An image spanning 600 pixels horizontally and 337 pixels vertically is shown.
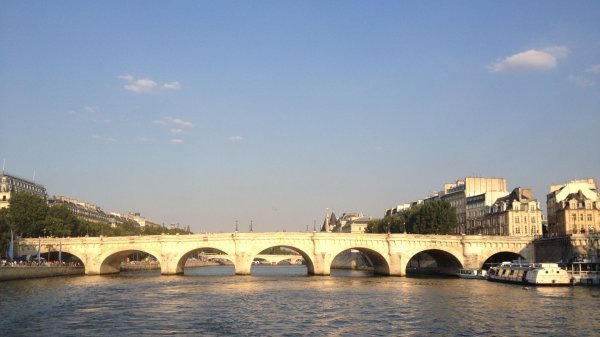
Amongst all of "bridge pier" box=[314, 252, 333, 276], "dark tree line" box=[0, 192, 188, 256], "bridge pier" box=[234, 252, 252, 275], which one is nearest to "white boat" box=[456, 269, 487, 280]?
"bridge pier" box=[314, 252, 333, 276]

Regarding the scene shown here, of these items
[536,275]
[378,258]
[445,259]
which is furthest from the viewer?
[445,259]

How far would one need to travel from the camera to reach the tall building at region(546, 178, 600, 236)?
92125 mm

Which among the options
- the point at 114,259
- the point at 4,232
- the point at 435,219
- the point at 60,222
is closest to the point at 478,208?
the point at 435,219

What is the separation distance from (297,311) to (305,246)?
134 ft

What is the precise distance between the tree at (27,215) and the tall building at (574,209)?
73258 mm

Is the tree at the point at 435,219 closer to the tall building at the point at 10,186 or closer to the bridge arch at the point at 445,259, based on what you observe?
the bridge arch at the point at 445,259

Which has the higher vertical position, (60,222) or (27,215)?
(27,215)

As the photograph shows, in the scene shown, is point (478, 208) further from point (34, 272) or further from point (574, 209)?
point (34, 272)

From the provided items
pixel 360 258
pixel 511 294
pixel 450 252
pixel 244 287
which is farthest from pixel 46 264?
pixel 360 258

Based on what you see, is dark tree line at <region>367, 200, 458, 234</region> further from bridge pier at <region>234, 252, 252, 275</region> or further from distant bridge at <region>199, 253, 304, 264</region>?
distant bridge at <region>199, 253, 304, 264</region>

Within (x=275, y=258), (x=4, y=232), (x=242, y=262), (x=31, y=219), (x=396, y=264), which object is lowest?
(x=275, y=258)

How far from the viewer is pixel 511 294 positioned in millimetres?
54156

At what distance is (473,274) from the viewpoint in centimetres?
7919

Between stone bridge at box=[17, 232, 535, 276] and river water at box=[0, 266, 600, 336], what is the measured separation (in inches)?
807
